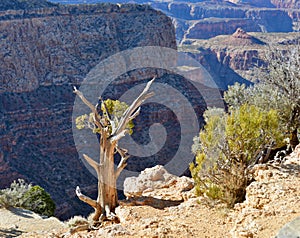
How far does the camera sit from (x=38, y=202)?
20.5 metres

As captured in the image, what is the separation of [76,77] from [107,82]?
3.22 metres

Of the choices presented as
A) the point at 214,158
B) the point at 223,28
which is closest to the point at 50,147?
the point at 214,158

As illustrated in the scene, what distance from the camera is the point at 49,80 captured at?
1633 inches

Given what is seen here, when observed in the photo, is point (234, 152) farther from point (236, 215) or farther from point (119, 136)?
point (119, 136)

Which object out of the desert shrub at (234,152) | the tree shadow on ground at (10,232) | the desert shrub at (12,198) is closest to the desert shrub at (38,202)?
the desert shrub at (12,198)

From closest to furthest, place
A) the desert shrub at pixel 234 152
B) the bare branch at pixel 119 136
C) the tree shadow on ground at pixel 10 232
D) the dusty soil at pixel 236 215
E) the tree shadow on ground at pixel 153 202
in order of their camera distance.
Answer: the dusty soil at pixel 236 215
the desert shrub at pixel 234 152
the bare branch at pixel 119 136
the tree shadow on ground at pixel 153 202
the tree shadow on ground at pixel 10 232

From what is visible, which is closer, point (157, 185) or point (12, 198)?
point (157, 185)

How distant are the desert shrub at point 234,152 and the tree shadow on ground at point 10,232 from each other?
6.98m

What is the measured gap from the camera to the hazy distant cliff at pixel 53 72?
32.2 metres

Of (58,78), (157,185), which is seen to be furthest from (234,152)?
(58,78)

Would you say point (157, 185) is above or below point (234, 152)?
below

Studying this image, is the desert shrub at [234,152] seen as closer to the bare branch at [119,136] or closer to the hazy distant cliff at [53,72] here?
the bare branch at [119,136]

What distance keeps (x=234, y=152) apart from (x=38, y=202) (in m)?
12.6

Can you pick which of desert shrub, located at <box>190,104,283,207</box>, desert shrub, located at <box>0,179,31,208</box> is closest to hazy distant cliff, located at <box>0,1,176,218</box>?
desert shrub, located at <box>0,179,31,208</box>
